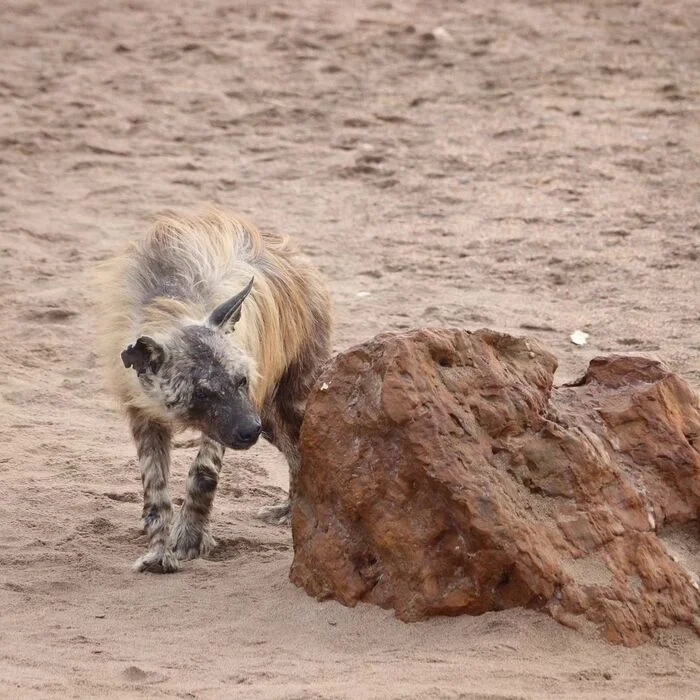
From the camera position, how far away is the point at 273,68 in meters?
13.3

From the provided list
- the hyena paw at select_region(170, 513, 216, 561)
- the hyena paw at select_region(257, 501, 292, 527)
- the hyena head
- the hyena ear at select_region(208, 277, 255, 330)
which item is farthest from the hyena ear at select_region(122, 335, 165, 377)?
the hyena paw at select_region(257, 501, 292, 527)

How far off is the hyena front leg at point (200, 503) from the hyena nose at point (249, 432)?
1.53 ft

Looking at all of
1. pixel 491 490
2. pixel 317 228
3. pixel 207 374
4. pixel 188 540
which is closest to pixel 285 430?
pixel 188 540

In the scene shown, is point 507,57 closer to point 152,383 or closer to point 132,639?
point 152,383

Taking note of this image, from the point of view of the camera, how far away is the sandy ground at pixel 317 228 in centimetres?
456

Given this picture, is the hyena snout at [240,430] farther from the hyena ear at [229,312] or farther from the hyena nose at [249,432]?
the hyena ear at [229,312]

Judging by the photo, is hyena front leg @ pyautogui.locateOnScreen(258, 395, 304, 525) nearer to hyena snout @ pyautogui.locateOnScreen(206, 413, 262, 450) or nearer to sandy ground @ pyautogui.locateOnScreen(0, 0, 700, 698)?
sandy ground @ pyautogui.locateOnScreen(0, 0, 700, 698)

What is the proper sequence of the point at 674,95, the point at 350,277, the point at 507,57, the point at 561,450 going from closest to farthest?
the point at 561,450 < the point at 350,277 < the point at 674,95 < the point at 507,57

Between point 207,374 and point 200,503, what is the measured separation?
0.71m

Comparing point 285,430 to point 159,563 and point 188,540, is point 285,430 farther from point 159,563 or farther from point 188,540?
point 159,563

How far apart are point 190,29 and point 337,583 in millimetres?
10576

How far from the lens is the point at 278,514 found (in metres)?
6.28

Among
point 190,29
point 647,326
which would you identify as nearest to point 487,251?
point 647,326

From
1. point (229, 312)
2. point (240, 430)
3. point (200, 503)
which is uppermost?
point (229, 312)
